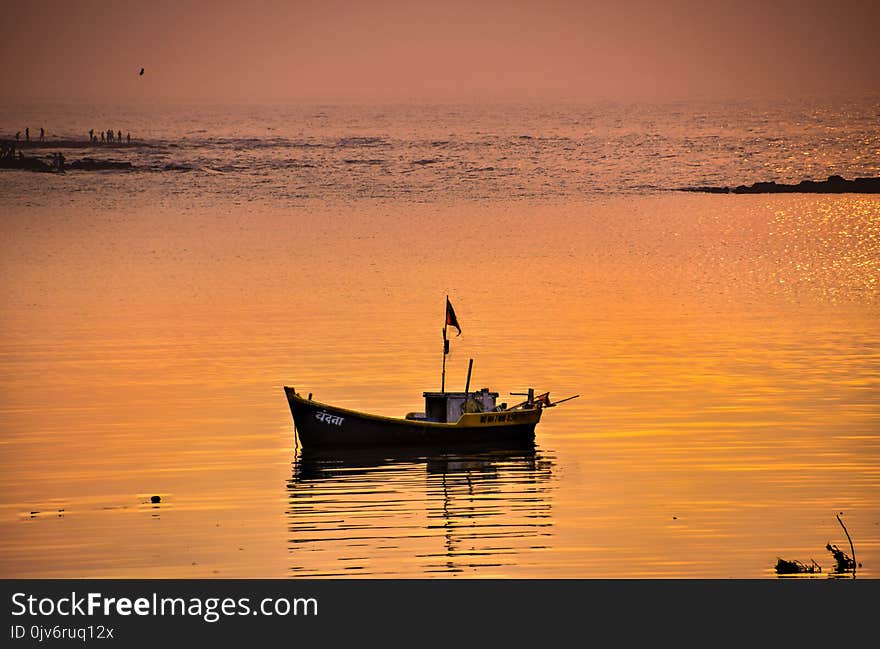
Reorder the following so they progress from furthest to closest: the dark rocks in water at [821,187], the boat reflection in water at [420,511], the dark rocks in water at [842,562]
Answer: the dark rocks in water at [821,187]
the boat reflection in water at [420,511]
the dark rocks in water at [842,562]

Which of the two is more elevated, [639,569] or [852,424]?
[852,424]

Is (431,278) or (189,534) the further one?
(431,278)

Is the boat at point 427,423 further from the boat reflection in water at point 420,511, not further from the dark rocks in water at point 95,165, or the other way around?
the dark rocks in water at point 95,165

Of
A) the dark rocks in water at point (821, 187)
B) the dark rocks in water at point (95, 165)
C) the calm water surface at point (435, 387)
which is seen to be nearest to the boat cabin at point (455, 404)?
the calm water surface at point (435, 387)

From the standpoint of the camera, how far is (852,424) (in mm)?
51000

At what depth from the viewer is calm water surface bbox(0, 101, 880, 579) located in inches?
1423

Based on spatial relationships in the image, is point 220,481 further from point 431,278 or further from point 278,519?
point 431,278

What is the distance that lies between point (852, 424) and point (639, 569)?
19390 mm

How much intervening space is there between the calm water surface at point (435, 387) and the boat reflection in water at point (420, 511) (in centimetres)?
11

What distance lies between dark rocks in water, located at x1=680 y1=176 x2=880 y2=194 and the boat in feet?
424

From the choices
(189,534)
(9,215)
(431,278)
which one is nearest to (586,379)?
(189,534)

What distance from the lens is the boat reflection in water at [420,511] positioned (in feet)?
112

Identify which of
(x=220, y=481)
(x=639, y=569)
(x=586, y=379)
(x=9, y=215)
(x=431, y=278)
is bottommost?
(x=639, y=569)

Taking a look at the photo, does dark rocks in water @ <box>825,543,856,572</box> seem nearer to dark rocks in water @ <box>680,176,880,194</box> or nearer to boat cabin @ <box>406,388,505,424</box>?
boat cabin @ <box>406,388,505,424</box>
